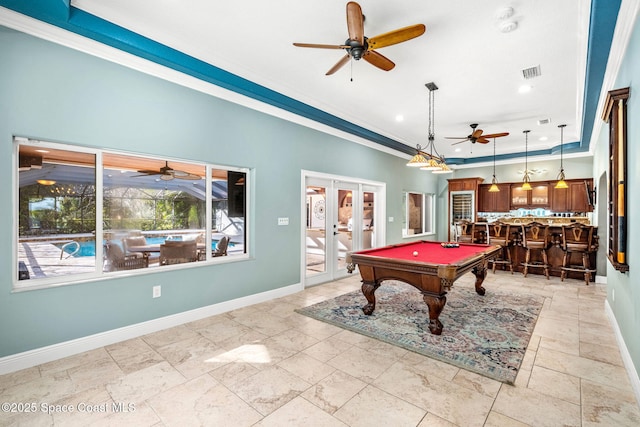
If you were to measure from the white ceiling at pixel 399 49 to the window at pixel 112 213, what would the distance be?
4.44ft

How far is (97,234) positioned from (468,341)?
12.7ft

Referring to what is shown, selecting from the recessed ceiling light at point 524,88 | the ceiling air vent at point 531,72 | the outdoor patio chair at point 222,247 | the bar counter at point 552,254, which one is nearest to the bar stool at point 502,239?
the bar counter at point 552,254

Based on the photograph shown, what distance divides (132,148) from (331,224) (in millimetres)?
3501

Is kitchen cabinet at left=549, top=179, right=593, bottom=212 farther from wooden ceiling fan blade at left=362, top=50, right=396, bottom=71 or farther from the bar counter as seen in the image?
wooden ceiling fan blade at left=362, top=50, right=396, bottom=71

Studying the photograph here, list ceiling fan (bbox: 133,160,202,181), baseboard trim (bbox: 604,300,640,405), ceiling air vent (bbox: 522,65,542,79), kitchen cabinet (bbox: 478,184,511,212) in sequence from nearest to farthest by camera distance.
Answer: baseboard trim (bbox: 604,300,640,405)
ceiling fan (bbox: 133,160,202,181)
ceiling air vent (bbox: 522,65,542,79)
kitchen cabinet (bbox: 478,184,511,212)

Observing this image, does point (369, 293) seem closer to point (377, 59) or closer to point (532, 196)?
point (377, 59)

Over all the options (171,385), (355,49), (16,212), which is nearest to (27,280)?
(16,212)

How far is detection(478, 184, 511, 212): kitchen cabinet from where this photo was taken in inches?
345

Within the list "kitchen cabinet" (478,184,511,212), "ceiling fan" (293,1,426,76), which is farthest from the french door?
"kitchen cabinet" (478,184,511,212)

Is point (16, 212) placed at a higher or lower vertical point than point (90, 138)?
lower

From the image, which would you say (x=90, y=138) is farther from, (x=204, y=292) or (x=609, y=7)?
(x=609, y=7)

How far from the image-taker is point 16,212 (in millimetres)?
2605

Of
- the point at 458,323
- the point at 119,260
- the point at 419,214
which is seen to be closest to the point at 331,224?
the point at 458,323

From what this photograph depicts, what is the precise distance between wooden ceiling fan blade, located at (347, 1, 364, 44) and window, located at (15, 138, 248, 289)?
7.77ft
